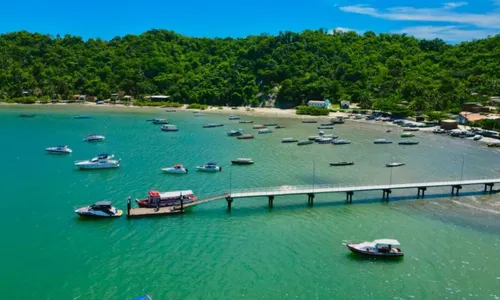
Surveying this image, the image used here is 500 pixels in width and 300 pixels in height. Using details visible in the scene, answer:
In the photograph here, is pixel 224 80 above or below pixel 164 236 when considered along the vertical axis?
above

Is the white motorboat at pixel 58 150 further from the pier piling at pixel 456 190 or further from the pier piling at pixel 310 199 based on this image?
the pier piling at pixel 456 190

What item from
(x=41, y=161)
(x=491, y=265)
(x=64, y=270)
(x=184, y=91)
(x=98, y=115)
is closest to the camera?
(x=64, y=270)

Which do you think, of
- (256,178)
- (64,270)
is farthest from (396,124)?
(64,270)

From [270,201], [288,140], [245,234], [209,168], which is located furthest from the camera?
[288,140]

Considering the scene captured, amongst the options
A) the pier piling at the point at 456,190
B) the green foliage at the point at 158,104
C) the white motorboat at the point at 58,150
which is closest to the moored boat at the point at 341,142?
the pier piling at the point at 456,190

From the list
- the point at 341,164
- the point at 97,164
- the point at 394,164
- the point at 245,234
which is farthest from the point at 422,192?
the point at 97,164

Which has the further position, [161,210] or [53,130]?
[53,130]

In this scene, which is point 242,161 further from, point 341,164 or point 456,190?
point 456,190

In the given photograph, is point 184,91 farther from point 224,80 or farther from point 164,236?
point 164,236
